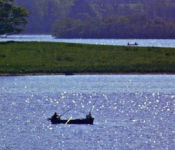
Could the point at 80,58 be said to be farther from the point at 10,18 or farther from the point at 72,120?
the point at 72,120

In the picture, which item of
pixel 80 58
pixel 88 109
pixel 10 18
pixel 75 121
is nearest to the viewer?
pixel 75 121

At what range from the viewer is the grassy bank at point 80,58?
10425 cm

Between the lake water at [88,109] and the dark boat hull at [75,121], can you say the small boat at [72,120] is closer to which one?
the dark boat hull at [75,121]

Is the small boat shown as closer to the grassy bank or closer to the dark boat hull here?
the dark boat hull

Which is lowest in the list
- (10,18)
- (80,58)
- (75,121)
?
(80,58)

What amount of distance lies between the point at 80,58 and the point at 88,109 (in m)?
44.4

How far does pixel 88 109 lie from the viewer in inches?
2613

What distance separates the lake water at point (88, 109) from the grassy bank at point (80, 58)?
10.6ft

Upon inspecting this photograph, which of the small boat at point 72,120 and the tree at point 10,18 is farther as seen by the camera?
the tree at point 10,18

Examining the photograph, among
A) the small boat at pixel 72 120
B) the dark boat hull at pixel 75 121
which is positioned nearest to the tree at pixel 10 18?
the small boat at pixel 72 120

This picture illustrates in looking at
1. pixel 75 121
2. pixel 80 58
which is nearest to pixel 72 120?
pixel 75 121

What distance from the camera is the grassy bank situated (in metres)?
104

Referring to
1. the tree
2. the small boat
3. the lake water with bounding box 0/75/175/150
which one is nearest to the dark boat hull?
the small boat

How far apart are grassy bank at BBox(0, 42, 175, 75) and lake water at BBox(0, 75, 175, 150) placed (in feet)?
10.6
